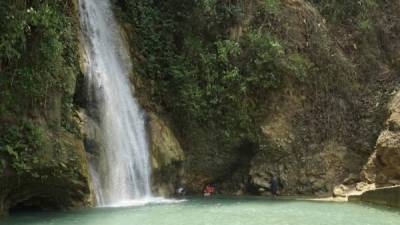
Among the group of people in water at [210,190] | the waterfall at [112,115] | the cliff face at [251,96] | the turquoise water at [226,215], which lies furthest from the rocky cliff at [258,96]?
the turquoise water at [226,215]

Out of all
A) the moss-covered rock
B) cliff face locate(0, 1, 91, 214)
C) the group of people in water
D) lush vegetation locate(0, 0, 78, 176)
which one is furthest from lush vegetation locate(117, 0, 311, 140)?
lush vegetation locate(0, 0, 78, 176)

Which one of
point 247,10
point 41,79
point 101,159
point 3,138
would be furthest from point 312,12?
point 3,138

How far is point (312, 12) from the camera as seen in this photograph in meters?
20.5

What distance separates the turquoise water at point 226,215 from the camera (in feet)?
36.8

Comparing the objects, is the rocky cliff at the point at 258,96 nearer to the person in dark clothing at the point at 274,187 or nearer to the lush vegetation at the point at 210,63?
the lush vegetation at the point at 210,63

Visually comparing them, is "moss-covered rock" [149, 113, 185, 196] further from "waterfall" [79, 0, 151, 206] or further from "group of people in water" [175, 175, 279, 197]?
"waterfall" [79, 0, 151, 206]

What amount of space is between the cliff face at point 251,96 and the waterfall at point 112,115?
0.81 meters

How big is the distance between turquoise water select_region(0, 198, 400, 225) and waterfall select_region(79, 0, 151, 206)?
1474 millimetres

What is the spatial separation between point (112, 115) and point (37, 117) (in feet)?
11.4

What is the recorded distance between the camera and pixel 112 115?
52.1ft

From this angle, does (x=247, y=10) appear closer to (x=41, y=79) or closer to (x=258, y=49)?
(x=258, y=49)

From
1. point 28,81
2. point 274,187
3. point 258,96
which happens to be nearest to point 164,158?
Answer: point 274,187

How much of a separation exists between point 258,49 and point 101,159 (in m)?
6.87

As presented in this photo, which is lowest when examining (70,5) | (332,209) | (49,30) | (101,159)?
(332,209)
